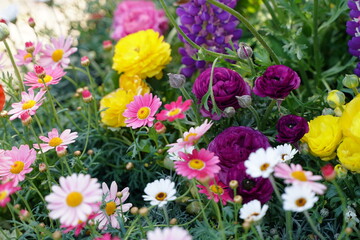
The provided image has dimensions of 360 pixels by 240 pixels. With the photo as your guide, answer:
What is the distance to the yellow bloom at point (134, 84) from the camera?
1040 millimetres

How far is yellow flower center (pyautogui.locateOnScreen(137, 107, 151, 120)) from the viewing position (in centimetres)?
81

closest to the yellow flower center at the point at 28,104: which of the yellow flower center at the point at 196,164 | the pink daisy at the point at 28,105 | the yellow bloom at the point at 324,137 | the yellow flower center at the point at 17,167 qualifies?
the pink daisy at the point at 28,105

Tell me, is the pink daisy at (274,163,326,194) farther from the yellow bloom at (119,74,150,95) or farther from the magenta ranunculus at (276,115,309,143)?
the yellow bloom at (119,74,150,95)

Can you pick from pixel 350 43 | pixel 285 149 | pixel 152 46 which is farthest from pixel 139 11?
pixel 285 149

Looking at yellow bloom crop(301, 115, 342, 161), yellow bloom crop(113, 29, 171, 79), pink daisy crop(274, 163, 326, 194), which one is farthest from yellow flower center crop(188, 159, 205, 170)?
yellow bloom crop(113, 29, 171, 79)

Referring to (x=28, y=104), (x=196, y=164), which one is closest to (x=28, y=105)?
(x=28, y=104)

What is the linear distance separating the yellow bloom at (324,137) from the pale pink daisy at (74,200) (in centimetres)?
36

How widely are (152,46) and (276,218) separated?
0.47 metres

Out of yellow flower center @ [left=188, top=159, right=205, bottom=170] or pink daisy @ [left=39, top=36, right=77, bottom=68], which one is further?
pink daisy @ [left=39, top=36, right=77, bottom=68]

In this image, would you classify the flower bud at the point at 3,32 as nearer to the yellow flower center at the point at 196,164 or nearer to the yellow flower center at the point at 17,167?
the yellow flower center at the point at 17,167

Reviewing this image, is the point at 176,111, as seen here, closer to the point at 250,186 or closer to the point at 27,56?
the point at 250,186

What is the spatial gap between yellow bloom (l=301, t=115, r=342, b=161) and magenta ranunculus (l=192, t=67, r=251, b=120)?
13 cm

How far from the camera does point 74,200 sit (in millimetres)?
588

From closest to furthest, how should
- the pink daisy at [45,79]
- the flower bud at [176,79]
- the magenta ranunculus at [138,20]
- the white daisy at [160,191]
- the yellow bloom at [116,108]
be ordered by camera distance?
the white daisy at [160,191] < the flower bud at [176,79] < the pink daisy at [45,79] < the yellow bloom at [116,108] < the magenta ranunculus at [138,20]
